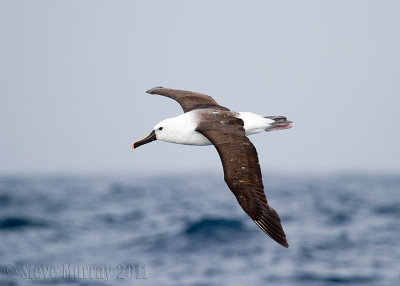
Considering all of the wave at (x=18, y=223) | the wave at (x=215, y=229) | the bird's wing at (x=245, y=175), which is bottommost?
the bird's wing at (x=245, y=175)

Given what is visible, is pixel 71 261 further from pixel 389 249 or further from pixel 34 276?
pixel 389 249

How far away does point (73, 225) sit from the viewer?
99.0ft

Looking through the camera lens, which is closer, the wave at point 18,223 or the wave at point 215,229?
the wave at point 215,229

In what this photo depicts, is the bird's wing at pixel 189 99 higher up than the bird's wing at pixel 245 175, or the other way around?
the bird's wing at pixel 189 99

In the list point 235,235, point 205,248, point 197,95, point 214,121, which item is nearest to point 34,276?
point 205,248

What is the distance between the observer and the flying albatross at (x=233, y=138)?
921 centimetres

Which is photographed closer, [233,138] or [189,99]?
[233,138]

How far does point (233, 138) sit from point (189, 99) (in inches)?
113

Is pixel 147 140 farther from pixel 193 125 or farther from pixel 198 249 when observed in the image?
pixel 198 249

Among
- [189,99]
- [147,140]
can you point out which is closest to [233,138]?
[147,140]

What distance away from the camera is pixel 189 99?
494 inches

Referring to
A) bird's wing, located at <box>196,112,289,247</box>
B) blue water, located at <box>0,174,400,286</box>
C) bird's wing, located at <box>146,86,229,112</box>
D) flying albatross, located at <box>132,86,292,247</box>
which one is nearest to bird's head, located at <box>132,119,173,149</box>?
flying albatross, located at <box>132,86,292,247</box>

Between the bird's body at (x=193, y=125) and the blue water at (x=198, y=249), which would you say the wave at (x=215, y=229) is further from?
the bird's body at (x=193, y=125)

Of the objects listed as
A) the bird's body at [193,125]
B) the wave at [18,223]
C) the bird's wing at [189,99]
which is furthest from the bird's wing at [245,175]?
the wave at [18,223]
